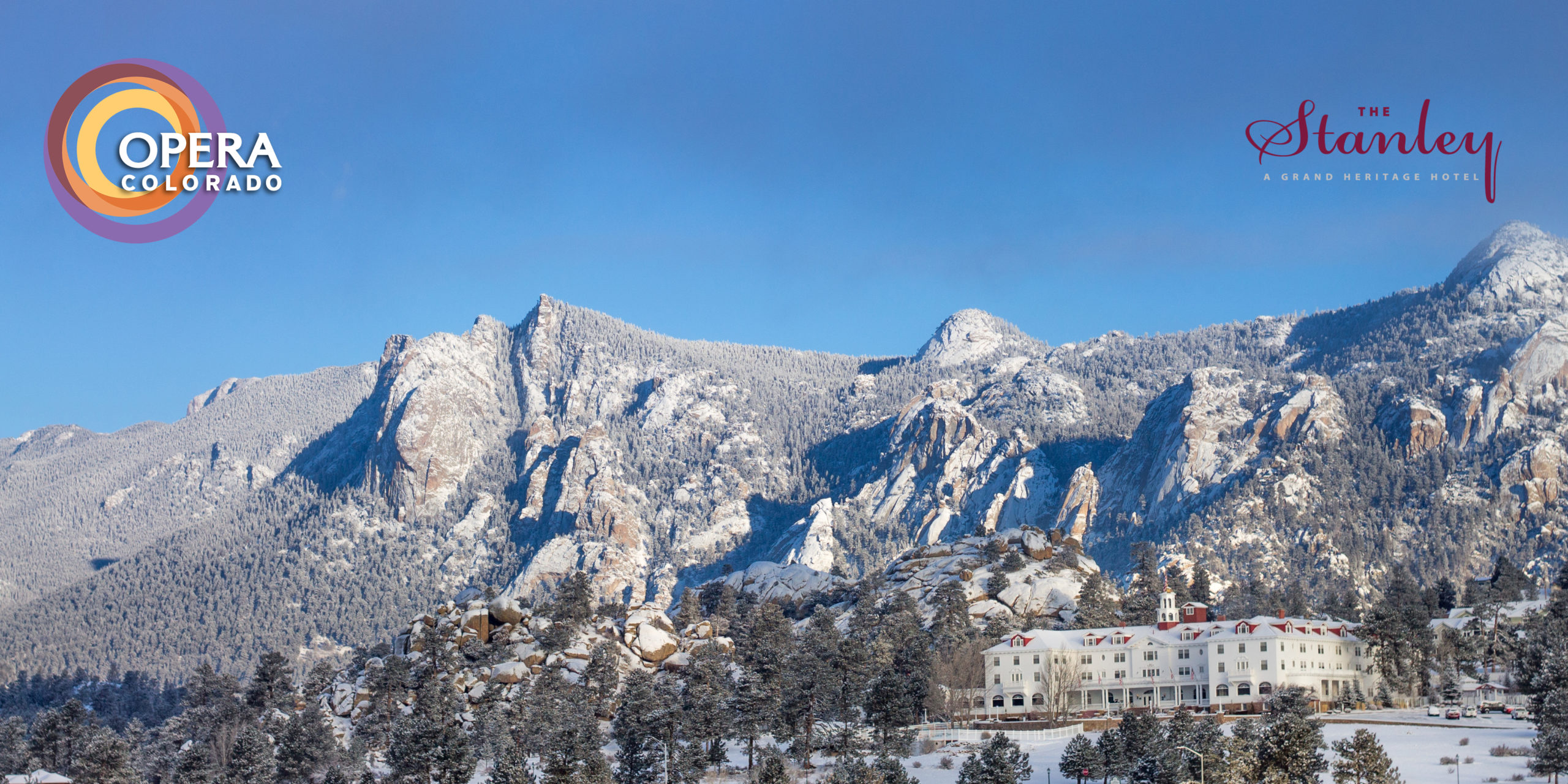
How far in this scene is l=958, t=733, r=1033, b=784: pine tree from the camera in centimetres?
10681

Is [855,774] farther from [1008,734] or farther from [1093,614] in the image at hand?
[1093,614]

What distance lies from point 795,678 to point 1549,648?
76215 millimetres

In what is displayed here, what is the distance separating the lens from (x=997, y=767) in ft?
352

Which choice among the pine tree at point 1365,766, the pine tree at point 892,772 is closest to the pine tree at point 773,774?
the pine tree at point 892,772

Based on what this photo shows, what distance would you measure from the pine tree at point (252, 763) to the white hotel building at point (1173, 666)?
3022 inches

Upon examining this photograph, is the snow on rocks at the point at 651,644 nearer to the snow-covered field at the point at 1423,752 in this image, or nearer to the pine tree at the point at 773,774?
the snow-covered field at the point at 1423,752

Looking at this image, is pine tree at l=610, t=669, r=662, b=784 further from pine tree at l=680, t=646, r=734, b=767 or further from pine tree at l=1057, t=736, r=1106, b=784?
pine tree at l=1057, t=736, r=1106, b=784

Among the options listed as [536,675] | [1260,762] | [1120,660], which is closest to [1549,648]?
[1120,660]

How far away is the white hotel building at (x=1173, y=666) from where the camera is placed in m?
156

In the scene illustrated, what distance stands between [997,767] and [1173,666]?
207 feet

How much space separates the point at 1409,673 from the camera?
158250 mm

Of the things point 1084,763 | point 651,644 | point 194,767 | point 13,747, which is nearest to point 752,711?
point 1084,763

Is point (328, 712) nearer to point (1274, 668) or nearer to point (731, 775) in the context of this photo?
point (731, 775)

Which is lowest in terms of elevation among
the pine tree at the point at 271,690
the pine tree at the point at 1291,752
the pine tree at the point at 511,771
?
the pine tree at the point at 511,771
